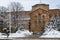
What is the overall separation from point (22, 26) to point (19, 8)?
1.44 feet

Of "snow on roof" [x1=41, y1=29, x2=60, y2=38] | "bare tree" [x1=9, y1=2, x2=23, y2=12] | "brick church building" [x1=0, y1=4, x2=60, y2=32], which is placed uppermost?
"bare tree" [x1=9, y1=2, x2=23, y2=12]

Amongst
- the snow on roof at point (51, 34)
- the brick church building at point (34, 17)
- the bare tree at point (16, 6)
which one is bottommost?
the snow on roof at point (51, 34)

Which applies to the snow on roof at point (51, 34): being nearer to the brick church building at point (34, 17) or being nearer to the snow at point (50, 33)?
the snow at point (50, 33)

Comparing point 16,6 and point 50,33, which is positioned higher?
point 16,6

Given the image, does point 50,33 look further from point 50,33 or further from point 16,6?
point 16,6

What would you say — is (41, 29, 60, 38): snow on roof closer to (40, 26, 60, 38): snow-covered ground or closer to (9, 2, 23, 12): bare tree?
(40, 26, 60, 38): snow-covered ground

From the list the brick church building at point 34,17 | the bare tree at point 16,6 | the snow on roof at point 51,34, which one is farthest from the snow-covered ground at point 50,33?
the bare tree at point 16,6

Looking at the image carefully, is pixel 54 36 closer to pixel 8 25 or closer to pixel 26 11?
pixel 26 11

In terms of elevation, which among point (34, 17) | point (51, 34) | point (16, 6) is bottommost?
point (51, 34)

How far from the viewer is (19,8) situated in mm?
3832

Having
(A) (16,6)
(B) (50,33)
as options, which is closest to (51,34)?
(B) (50,33)

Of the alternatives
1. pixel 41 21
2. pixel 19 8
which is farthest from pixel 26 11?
pixel 41 21

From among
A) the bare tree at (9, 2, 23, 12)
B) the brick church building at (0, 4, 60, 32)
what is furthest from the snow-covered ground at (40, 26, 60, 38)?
the bare tree at (9, 2, 23, 12)

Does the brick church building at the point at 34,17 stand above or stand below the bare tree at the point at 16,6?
below
